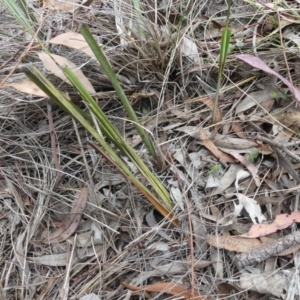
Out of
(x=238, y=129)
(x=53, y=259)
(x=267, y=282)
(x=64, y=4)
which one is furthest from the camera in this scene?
(x=64, y=4)

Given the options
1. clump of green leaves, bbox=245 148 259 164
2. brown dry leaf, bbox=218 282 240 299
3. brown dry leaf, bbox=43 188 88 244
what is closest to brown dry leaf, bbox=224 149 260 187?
clump of green leaves, bbox=245 148 259 164

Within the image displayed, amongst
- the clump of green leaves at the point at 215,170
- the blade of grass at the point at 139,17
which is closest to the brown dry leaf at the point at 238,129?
the clump of green leaves at the point at 215,170

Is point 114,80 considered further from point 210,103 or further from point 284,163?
point 284,163

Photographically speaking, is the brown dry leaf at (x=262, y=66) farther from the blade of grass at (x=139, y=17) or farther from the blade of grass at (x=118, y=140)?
the blade of grass at (x=118, y=140)

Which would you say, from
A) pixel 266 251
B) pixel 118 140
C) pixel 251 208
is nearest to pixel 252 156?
pixel 251 208

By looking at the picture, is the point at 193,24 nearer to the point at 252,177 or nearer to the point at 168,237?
the point at 252,177

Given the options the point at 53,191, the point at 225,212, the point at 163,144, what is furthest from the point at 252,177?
the point at 53,191

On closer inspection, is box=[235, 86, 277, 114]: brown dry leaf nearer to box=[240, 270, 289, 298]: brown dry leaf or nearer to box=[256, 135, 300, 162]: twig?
box=[256, 135, 300, 162]: twig
